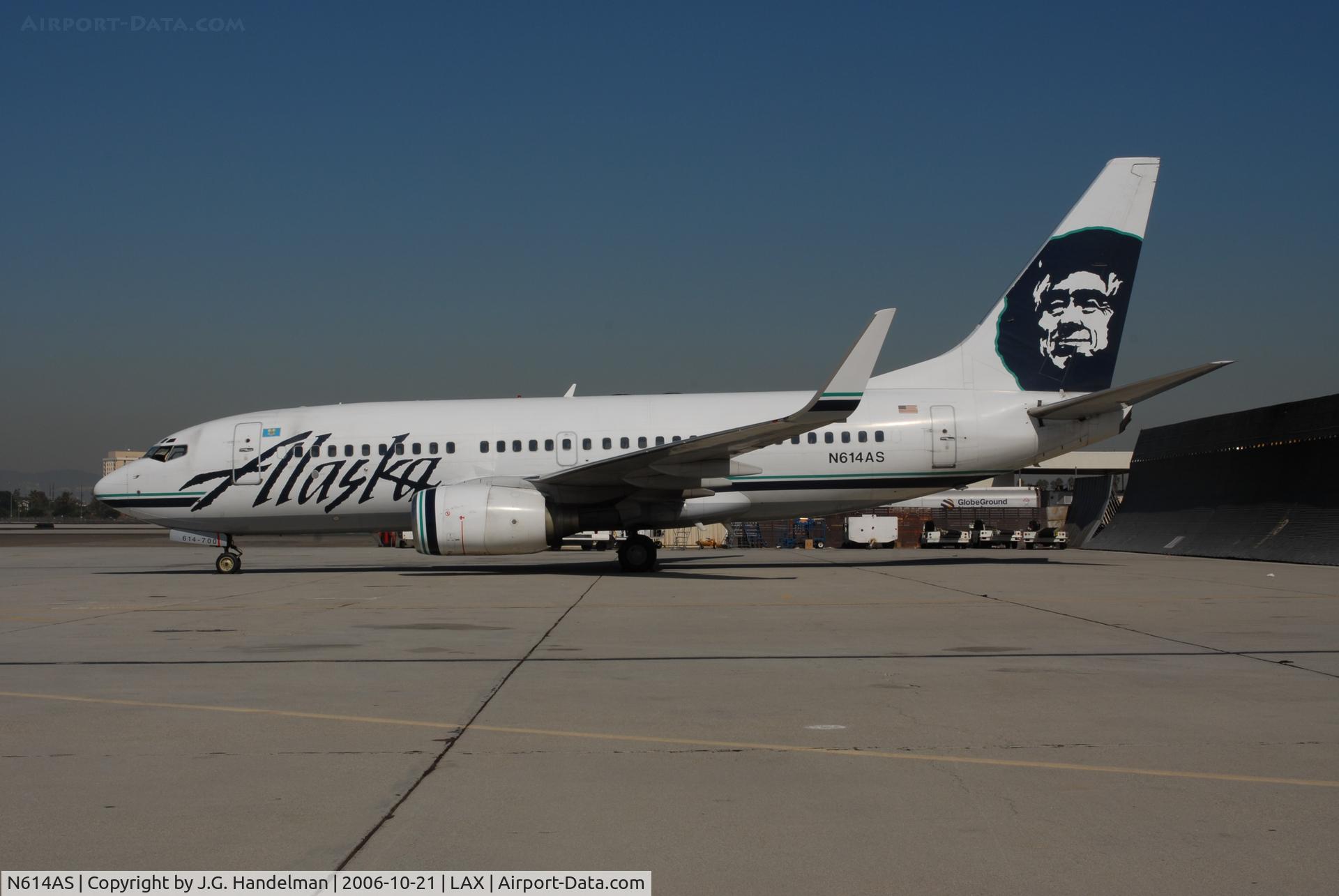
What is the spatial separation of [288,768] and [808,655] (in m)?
4.74

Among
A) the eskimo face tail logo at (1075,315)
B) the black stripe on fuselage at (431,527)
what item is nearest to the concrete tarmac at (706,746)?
the black stripe on fuselage at (431,527)

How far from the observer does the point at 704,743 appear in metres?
5.55

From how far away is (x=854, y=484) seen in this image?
68.4 ft

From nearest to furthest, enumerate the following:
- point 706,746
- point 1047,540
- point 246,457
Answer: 1. point 706,746
2. point 246,457
3. point 1047,540

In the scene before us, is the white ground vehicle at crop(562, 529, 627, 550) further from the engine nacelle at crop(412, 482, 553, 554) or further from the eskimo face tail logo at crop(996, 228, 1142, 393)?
the engine nacelle at crop(412, 482, 553, 554)

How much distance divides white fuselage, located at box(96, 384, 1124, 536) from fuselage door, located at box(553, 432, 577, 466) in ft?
0.10

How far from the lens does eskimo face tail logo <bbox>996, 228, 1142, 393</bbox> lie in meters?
21.6

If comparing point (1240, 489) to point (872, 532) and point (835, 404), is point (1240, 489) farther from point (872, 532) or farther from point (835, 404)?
point (872, 532)

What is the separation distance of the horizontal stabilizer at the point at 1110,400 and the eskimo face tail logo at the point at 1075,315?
937mm

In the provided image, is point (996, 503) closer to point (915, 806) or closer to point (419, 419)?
point (419, 419)

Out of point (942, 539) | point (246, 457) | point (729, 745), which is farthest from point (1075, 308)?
point (942, 539)

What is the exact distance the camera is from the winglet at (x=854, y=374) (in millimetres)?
16719

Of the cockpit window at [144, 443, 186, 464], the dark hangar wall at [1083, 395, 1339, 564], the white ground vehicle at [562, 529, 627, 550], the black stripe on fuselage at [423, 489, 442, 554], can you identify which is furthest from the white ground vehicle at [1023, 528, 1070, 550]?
the cockpit window at [144, 443, 186, 464]

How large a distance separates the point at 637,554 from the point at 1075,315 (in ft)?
32.8
